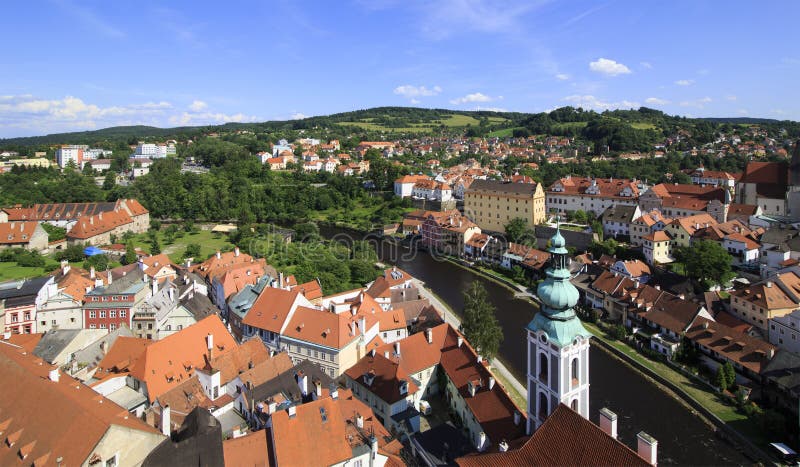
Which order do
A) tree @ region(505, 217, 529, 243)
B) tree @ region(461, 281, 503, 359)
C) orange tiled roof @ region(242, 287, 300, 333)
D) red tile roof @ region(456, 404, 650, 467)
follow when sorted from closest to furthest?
red tile roof @ region(456, 404, 650, 467) < orange tiled roof @ region(242, 287, 300, 333) < tree @ region(461, 281, 503, 359) < tree @ region(505, 217, 529, 243)

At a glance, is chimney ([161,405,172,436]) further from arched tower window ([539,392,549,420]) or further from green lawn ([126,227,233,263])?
green lawn ([126,227,233,263])

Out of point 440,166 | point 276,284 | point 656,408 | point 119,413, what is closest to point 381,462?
point 119,413

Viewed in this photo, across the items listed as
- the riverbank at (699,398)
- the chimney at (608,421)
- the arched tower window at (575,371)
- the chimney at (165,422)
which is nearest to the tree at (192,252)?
the chimney at (165,422)

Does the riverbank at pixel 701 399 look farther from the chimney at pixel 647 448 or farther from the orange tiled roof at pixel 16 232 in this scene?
the orange tiled roof at pixel 16 232

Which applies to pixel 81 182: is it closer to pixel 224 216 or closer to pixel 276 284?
pixel 224 216

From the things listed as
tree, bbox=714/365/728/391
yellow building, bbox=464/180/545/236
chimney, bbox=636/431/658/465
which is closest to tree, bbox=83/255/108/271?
yellow building, bbox=464/180/545/236

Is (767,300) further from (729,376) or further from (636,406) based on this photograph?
(636,406)

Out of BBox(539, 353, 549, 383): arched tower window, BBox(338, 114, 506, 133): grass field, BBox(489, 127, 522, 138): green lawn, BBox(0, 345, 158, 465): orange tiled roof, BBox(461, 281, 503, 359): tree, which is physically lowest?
BBox(461, 281, 503, 359): tree
